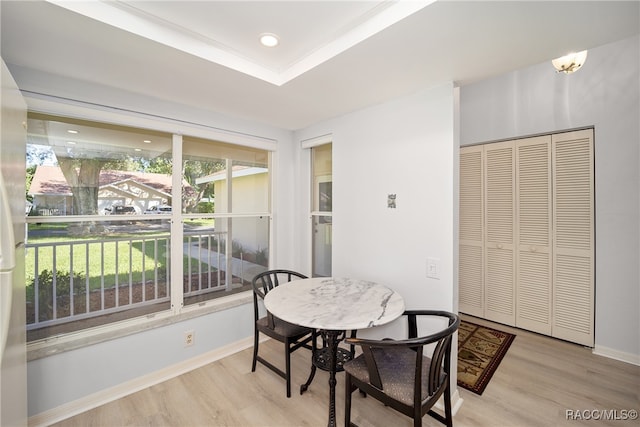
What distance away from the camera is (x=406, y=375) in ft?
5.15

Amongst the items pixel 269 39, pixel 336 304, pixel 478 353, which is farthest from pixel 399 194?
pixel 478 353

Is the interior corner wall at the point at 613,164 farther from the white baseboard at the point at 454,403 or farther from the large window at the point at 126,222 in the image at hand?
the large window at the point at 126,222

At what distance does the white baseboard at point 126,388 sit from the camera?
1847 mm

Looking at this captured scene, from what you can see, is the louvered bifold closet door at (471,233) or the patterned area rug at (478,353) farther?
the louvered bifold closet door at (471,233)

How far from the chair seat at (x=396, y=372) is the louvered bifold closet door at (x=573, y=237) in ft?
7.13

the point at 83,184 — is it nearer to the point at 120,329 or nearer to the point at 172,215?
the point at 172,215

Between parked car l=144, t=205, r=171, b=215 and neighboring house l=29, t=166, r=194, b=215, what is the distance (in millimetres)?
27

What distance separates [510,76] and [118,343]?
4.74 metres

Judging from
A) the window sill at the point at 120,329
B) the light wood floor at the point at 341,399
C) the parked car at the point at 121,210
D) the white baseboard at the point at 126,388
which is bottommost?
the light wood floor at the point at 341,399

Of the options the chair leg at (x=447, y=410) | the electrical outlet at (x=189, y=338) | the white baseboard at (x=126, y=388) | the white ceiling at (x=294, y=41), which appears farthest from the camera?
the electrical outlet at (x=189, y=338)

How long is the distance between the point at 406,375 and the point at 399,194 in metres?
1.29

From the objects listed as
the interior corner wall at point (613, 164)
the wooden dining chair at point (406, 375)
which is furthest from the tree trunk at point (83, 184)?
the interior corner wall at point (613, 164)

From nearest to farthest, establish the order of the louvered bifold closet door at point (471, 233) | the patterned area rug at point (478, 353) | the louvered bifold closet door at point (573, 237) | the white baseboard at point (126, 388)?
the white baseboard at point (126, 388) < the patterned area rug at point (478, 353) < the louvered bifold closet door at point (573, 237) < the louvered bifold closet door at point (471, 233)

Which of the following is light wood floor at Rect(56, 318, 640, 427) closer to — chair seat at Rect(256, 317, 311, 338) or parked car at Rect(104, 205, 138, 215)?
chair seat at Rect(256, 317, 311, 338)
